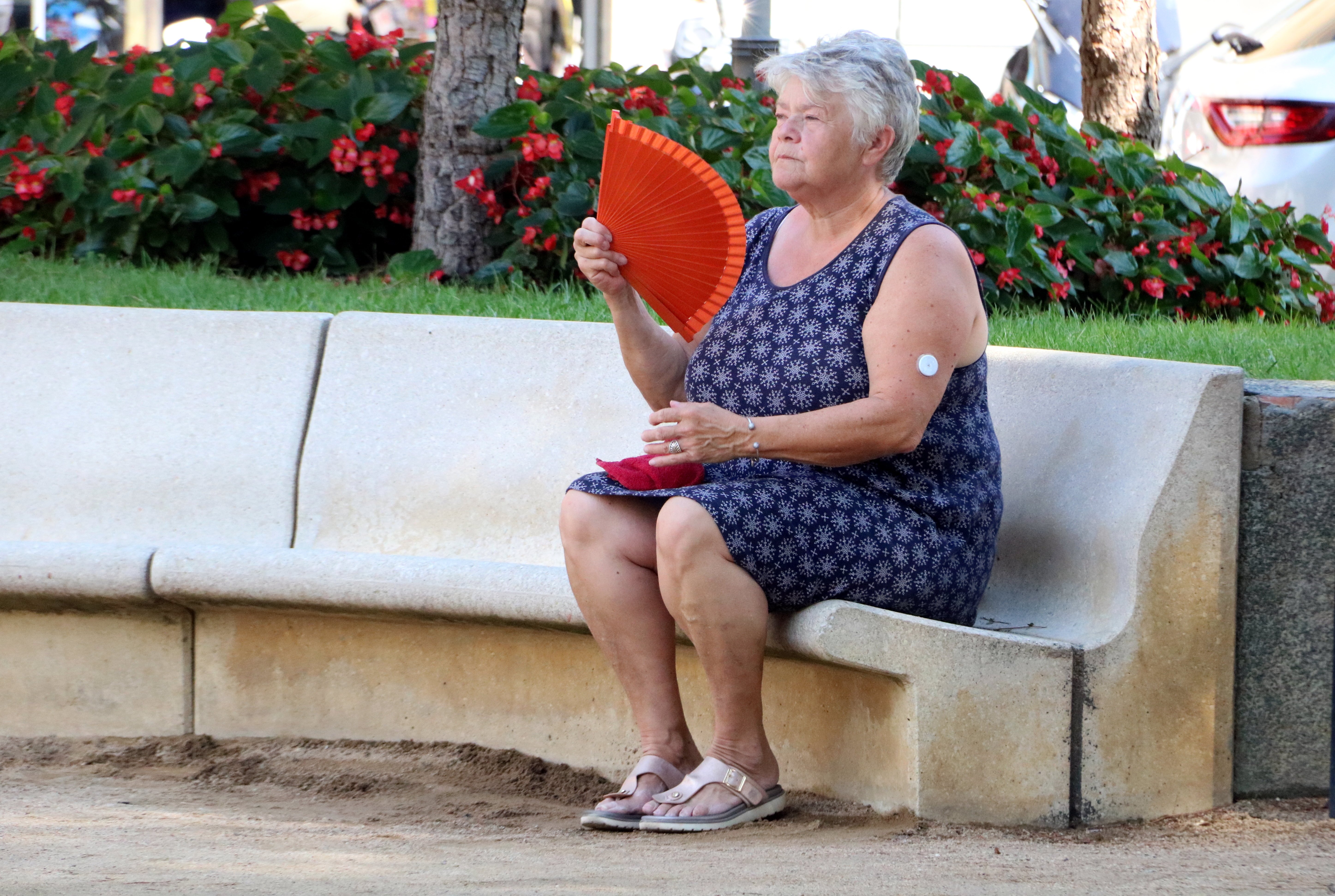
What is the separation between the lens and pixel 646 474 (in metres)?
3.05

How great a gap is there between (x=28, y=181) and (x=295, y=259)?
921 millimetres

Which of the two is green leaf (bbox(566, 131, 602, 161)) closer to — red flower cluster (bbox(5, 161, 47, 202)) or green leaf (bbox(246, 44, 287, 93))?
green leaf (bbox(246, 44, 287, 93))

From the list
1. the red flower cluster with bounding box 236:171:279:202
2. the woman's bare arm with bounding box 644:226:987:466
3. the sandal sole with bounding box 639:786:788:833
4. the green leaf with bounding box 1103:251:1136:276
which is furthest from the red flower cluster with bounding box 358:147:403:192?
the sandal sole with bounding box 639:786:788:833

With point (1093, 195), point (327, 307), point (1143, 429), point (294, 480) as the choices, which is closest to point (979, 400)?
point (1143, 429)

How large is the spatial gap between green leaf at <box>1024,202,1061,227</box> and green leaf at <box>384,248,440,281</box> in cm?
198

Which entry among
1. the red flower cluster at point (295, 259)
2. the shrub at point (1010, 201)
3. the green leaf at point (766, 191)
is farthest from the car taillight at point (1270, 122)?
the red flower cluster at point (295, 259)

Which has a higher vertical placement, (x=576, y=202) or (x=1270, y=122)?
(x=1270, y=122)

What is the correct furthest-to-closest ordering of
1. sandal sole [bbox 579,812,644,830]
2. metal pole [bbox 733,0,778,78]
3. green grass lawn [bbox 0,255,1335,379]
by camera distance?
metal pole [bbox 733,0,778,78], green grass lawn [bbox 0,255,1335,379], sandal sole [bbox 579,812,644,830]

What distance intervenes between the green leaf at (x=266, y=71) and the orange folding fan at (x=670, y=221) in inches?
122

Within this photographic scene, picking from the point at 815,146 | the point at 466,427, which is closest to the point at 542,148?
the point at 466,427

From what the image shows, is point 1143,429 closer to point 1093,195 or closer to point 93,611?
point 93,611

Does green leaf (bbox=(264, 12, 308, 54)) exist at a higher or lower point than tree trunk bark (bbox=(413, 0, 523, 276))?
higher

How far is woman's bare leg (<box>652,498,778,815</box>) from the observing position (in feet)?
9.32

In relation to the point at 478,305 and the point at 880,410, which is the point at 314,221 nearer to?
the point at 478,305
